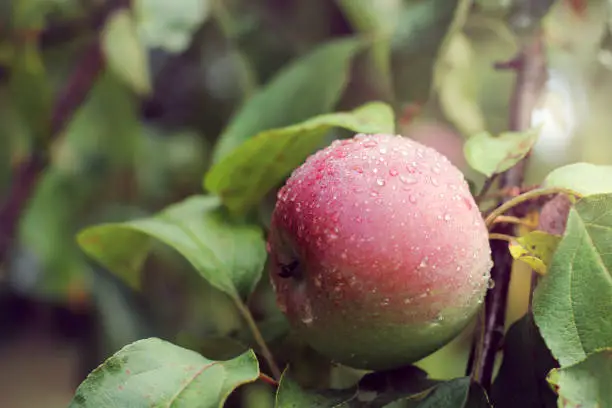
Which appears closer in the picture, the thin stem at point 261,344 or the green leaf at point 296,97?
the thin stem at point 261,344

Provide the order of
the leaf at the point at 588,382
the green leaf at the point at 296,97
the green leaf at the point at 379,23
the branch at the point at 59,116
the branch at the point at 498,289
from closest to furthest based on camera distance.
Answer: the leaf at the point at 588,382 < the branch at the point at 498,289 < the green leaf at the point at 296,97 < the green leaf at the point at 379,23 < the branch at the point at 59,116

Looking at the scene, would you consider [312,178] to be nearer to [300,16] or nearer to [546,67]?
[546,67]

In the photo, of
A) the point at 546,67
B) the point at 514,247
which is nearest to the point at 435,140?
the point at 546,67

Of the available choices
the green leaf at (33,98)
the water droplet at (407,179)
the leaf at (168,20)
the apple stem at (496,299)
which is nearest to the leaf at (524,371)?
the apple stem at (496,299)

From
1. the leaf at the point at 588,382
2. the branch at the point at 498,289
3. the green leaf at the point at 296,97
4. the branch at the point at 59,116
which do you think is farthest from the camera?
the branch at the point at 59,116

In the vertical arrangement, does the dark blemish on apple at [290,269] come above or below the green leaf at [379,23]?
below

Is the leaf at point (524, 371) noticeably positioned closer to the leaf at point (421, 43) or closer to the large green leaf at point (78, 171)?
the leaf at point (421, 43)

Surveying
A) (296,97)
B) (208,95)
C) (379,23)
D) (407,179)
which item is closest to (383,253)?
(407,179)
